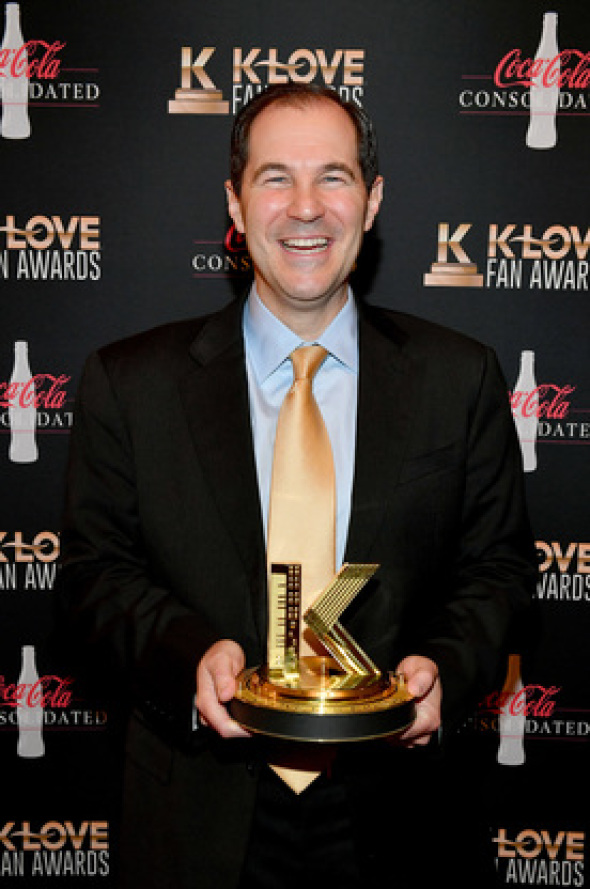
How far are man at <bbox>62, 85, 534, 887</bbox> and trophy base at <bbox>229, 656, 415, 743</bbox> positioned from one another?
20cm

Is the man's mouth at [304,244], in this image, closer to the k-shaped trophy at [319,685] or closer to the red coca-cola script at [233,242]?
the k-shaped trophy at [319,685]

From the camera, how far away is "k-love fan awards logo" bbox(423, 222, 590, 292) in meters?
2.87

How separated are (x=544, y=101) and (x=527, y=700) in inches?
72.7

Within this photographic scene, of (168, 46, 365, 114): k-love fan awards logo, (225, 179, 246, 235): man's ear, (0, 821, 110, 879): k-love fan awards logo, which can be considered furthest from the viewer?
(0, 821, 110, 879): k-love fan awards logo

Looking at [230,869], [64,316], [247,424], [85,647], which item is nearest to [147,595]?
[85,647]

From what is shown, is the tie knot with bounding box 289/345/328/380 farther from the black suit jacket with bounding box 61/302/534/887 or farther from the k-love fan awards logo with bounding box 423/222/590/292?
the k-love fan awards logo with bounding box 423/222/590/292

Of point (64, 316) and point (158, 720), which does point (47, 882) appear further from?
point (64, 316)

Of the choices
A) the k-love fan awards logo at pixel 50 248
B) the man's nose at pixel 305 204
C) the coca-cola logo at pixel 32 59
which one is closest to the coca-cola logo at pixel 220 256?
the k-love fan awards logo at pixel 50 248

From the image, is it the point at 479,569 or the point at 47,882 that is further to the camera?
the point at 47,882

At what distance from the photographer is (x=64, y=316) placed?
290 cm

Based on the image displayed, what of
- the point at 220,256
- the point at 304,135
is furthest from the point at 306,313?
the point at 220,256

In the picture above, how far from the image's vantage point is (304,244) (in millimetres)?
1855

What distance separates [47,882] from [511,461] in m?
2.14

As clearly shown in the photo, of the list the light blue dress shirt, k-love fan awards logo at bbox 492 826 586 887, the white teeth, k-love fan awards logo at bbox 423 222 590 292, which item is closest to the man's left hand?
the light blue dress shirt
